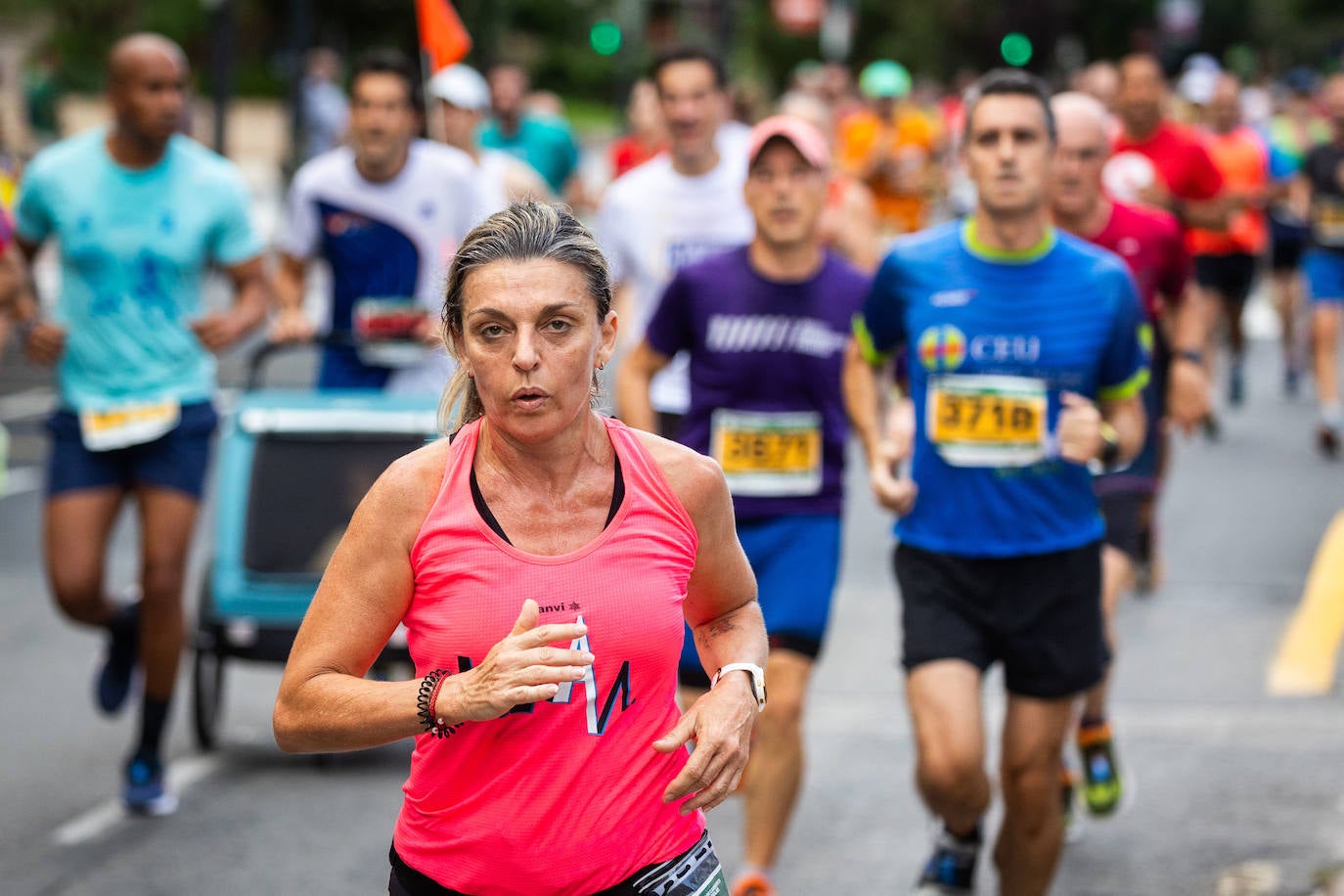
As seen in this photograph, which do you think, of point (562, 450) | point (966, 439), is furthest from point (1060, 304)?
point (562, 450)

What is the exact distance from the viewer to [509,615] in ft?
9.86

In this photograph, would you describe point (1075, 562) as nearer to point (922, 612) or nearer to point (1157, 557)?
point (922, 612)

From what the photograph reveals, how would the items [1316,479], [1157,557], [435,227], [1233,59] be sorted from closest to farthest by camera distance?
[435,227] < [1157,557] < [1316,479] < [1233,59]

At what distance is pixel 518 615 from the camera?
295 centimetres

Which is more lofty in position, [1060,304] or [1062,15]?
[1062,15]

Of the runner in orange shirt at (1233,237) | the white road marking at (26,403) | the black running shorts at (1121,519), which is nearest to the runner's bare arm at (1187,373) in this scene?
the black running shorts at (1121,519)

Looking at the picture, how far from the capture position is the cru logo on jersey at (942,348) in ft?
16.5

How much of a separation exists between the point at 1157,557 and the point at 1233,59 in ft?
208

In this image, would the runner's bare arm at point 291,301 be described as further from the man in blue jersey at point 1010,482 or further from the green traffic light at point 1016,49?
the green traffic light at point 1016,49

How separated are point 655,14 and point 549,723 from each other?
60049 mm

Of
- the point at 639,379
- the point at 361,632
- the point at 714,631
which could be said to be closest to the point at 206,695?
the point at 639,379

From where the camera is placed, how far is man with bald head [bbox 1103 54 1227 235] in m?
9.29

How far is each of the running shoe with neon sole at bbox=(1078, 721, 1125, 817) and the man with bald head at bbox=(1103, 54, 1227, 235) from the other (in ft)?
11.5

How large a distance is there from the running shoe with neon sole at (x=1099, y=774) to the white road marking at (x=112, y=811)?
2.82 metres
